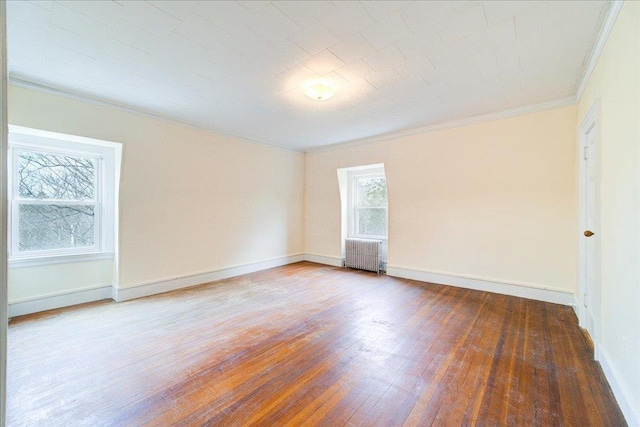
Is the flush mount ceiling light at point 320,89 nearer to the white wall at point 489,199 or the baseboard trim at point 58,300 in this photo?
the white wall at point 489,199

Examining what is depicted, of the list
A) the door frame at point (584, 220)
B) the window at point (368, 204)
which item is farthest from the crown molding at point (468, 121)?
the window at point (368, 204)

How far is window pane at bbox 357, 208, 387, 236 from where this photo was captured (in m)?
5.74

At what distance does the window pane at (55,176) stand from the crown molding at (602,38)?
564 centimetres

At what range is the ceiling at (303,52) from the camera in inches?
76.2

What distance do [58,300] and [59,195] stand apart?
1.36 m

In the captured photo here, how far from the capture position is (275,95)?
10.9 feet

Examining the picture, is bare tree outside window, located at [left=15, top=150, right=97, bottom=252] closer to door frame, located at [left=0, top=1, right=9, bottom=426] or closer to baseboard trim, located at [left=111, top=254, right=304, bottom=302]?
baseboard trim, located at [left=111, top=254, right=304, bottom=302]

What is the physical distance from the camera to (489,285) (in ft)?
13.4

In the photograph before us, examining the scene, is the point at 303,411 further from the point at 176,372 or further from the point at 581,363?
the point at 581,363

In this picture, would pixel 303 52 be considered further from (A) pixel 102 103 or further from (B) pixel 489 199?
(B) pixel 489 199

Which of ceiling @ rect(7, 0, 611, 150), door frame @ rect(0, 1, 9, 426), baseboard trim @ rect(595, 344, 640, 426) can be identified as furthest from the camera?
ceiling @ rect(7, 0, 611, 150)

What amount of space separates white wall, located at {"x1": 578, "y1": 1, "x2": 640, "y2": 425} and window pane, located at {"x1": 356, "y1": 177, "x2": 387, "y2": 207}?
11.9ft

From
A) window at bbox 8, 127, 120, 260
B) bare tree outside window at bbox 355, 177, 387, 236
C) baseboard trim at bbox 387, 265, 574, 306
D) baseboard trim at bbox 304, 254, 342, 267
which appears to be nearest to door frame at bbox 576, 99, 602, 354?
baseboard trim at bbox 387, 265, 574, 306

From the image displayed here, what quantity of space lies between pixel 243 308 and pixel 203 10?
3.09m
